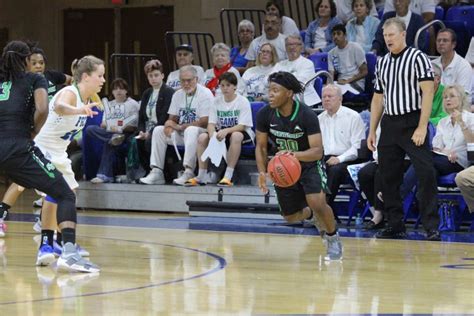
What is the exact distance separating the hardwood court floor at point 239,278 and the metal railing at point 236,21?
6927mm

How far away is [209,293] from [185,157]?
667cm

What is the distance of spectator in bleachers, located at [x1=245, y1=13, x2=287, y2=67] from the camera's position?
1418 centimetres

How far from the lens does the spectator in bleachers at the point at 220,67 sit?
530 inches

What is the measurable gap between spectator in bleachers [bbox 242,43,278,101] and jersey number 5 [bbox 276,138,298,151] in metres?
5.04

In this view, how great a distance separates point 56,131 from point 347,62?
6091 millimetres

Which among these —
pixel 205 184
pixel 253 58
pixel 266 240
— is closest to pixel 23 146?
pixel 266 240

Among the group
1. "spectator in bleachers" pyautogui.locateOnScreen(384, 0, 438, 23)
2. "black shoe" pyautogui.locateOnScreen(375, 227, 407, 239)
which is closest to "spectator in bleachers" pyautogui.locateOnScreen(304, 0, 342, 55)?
"spectator in bleachers" pyautogui.locateOnScreen(384, 0, 438, 23)

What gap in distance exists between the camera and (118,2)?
769 inches

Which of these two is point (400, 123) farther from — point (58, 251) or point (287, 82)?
point (58, 251)

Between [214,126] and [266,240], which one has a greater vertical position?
[214,126]

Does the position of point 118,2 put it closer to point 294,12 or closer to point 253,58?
point 294,12

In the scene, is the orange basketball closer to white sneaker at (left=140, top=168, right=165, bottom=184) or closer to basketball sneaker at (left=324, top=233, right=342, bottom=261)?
basketball sneaker at (left=324, top=233, right=342, bottom=261)

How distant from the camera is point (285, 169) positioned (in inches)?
309

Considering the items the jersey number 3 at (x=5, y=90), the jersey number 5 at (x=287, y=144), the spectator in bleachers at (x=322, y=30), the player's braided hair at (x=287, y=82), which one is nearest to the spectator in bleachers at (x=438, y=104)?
the spectator in bleachers at (x=322, y=30)
